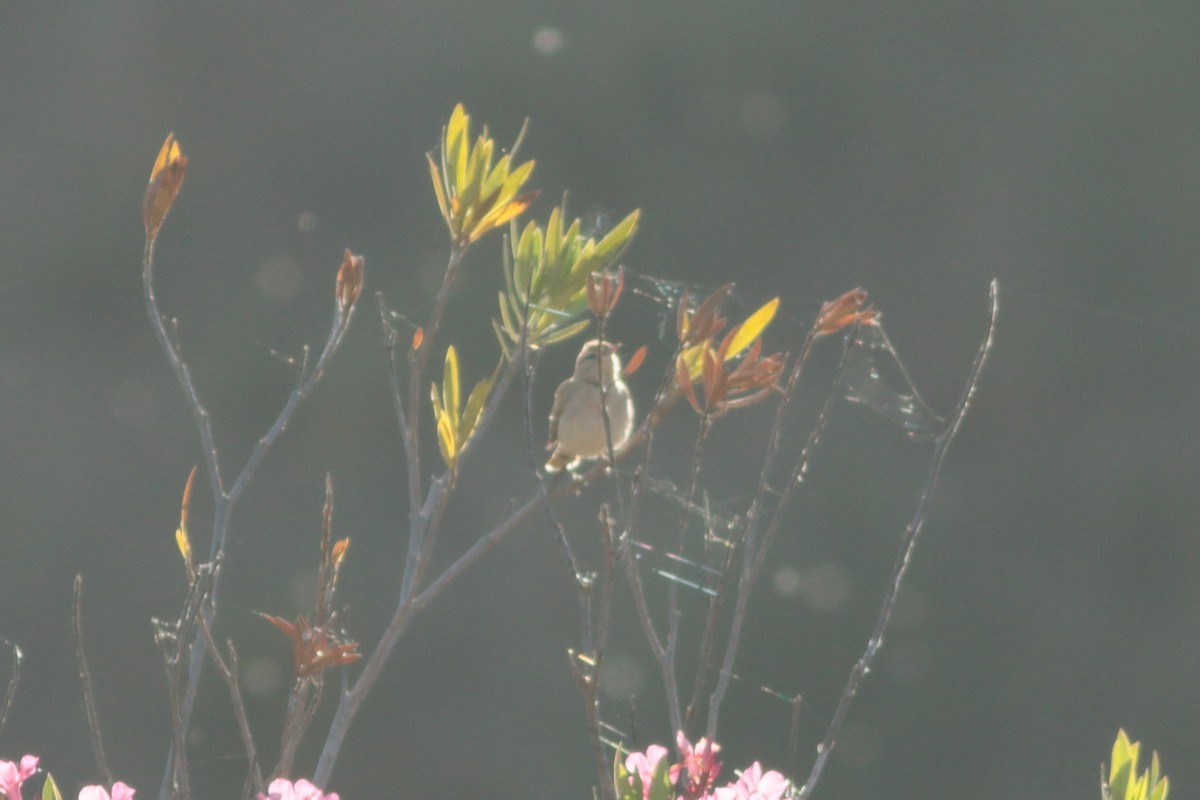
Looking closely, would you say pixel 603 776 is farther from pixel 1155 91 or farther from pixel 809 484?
pixel 1155 91

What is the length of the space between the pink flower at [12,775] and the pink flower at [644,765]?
471mm

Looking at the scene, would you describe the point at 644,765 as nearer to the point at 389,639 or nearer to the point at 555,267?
the point at 389,639

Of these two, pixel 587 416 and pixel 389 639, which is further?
pixel 587 416

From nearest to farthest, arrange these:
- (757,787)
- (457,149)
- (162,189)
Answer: (757,787) → (162,189) → (457,149)

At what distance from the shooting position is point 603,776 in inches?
42.5

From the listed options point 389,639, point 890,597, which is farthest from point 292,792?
point 890,597

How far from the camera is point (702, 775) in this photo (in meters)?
1.10

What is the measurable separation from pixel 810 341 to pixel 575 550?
366 cm

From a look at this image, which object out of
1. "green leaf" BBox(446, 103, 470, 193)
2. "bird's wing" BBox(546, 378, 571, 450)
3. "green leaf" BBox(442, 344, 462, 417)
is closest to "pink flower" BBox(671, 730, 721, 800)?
"green leaf" BBox(442, 344, 462, 417)

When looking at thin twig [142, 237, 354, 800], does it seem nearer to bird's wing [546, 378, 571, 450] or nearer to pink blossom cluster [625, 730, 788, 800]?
pink blossom cluster [625, 730, 788, 800]

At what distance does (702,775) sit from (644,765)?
9 cm

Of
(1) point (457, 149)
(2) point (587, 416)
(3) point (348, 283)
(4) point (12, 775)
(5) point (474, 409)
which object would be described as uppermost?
(1) point (457, 149)

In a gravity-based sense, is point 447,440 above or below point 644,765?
above

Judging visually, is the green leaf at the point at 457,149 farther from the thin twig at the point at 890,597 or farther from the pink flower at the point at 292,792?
the pink flower at the point at 292,792
